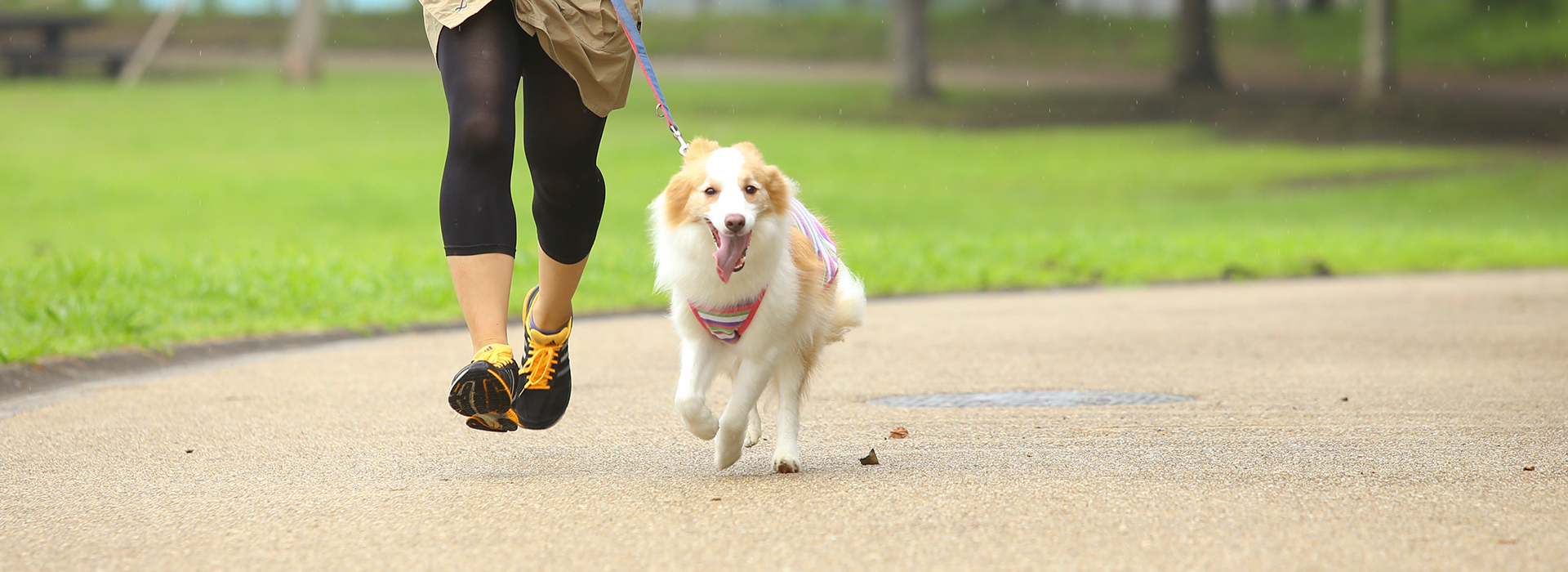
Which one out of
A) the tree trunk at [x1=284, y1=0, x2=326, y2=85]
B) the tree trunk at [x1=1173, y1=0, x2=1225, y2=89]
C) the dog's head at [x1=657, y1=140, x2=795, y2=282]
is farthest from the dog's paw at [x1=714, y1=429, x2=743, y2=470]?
the tree trunk at [x1=284, y1=0, x2=326, y2=85]

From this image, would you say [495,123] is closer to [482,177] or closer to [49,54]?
[482,177]

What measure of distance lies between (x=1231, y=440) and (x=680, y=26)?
44979 mm

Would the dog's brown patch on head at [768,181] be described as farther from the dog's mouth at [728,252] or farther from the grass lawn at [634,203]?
the grass lawn at [634,203]

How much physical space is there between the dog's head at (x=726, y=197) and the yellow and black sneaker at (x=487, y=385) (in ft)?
1.91

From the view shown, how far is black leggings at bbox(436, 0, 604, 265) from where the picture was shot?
13.5 ft

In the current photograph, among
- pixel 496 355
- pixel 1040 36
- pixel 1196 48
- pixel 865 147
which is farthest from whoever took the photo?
pixel 1040 36

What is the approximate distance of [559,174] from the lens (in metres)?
4.46

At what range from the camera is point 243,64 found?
42938 mm

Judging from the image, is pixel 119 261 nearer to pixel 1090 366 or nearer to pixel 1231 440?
pixel 1090 366

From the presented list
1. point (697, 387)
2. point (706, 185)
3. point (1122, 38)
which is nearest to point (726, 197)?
point (706, 185)

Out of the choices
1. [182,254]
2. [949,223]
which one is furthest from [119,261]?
[949,223]

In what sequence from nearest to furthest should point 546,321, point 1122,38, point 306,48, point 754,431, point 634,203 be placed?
point 546,321, point 754,431, point 634,203, point 306,48, point 1122,38

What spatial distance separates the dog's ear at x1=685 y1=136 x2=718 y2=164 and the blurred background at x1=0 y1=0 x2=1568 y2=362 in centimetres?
405

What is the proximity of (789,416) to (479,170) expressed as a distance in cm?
113
